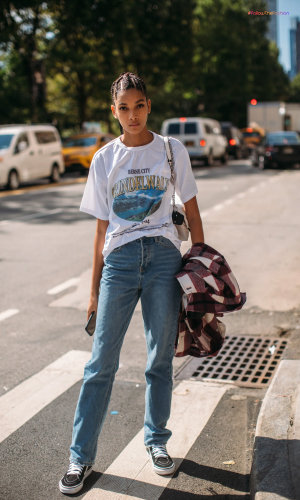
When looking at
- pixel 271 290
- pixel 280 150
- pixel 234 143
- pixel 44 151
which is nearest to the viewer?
pixel 271 290

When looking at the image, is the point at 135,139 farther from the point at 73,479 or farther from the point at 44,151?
the point at 44,151

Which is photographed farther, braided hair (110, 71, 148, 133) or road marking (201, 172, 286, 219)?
road marking (201, 172, 286, 219)

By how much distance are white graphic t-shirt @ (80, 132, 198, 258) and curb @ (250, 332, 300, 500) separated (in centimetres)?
111

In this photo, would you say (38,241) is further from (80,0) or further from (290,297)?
(80,0)

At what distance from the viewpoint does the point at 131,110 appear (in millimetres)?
2898

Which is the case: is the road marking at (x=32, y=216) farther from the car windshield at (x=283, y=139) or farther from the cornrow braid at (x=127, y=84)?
the car windshield at (x=283, y=139)

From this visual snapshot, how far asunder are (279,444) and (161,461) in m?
0.59

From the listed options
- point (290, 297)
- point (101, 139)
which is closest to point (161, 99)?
point (101, 139)

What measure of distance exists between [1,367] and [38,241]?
5.36m

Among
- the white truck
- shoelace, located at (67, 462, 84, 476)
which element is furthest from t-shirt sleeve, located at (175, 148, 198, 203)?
the white truck

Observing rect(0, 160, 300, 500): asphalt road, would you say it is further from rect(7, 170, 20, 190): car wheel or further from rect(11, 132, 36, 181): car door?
rect(11, 132, 36, 181): car door

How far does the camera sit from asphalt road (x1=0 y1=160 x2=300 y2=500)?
3.08 metres

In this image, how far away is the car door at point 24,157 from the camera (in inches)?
756

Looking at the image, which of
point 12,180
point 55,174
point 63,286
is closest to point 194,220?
point 63,286
